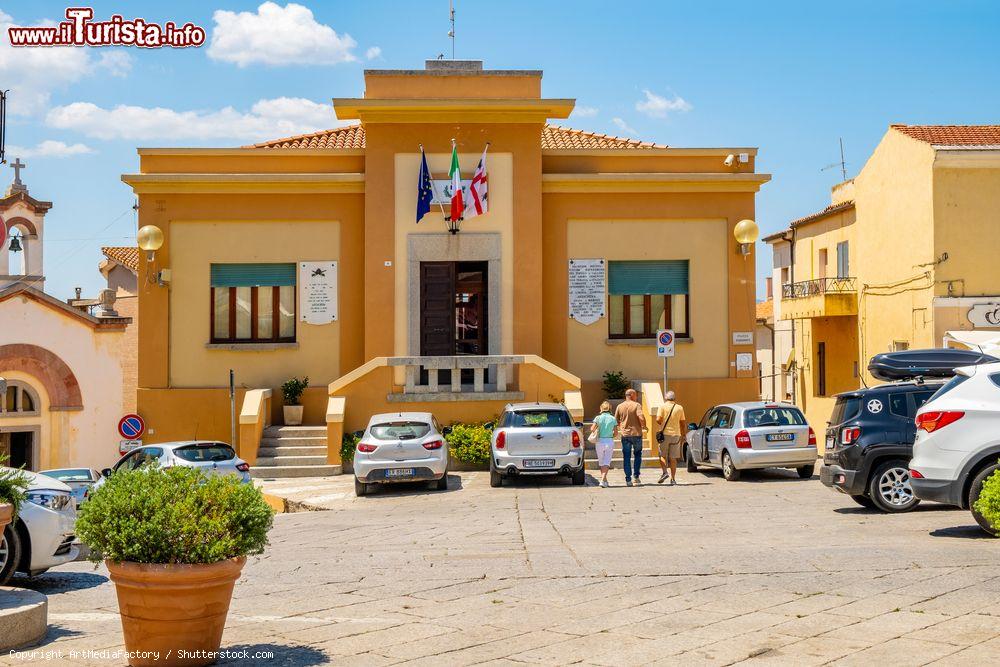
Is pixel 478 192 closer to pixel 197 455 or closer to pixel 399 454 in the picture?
pixel 399 454

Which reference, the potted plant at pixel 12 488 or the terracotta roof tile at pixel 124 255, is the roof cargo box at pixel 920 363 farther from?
the terracotta roof tile at pixel 124 255

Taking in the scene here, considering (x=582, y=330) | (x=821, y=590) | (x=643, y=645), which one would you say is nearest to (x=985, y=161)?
(x=582, y=330)

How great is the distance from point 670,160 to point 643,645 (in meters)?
19.7

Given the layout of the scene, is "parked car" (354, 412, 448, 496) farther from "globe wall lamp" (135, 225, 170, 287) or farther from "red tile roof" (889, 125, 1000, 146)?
"red tile roof" (889, 125, 1000, 146)

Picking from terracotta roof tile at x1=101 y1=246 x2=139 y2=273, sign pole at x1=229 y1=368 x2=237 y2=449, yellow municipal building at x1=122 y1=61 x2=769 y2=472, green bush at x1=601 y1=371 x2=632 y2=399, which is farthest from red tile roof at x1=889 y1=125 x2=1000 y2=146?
terracotta roof tile at x1=101 y1=246 x2=139 y2=273

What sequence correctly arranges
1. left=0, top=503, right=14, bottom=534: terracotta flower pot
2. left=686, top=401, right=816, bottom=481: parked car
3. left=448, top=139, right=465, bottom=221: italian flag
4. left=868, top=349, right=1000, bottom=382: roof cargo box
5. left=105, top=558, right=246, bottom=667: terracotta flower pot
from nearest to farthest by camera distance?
left=105, top=558, right=246, bottom=667: terracotta flower pot → left=0, top=503, right=14, bottom=534: terracotta flower pot → left=868, top=349, right=1000, bottom=382: roof cargo box → left=686, top=401, right=816, bottom=481: parked car → left=448, top=139, right=465, bottom=221: italian flag

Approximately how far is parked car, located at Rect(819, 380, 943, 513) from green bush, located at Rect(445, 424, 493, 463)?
8.70 m

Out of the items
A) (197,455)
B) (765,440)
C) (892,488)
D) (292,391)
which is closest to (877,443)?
(892,488)

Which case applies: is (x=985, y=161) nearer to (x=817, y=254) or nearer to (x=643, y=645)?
(x=817, y=254)

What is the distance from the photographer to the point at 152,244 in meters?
24.4

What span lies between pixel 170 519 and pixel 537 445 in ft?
39.2

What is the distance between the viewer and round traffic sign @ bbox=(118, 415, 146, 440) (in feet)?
76.6

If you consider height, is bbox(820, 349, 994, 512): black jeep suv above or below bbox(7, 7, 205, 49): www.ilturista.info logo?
below

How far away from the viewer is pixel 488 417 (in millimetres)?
22672
